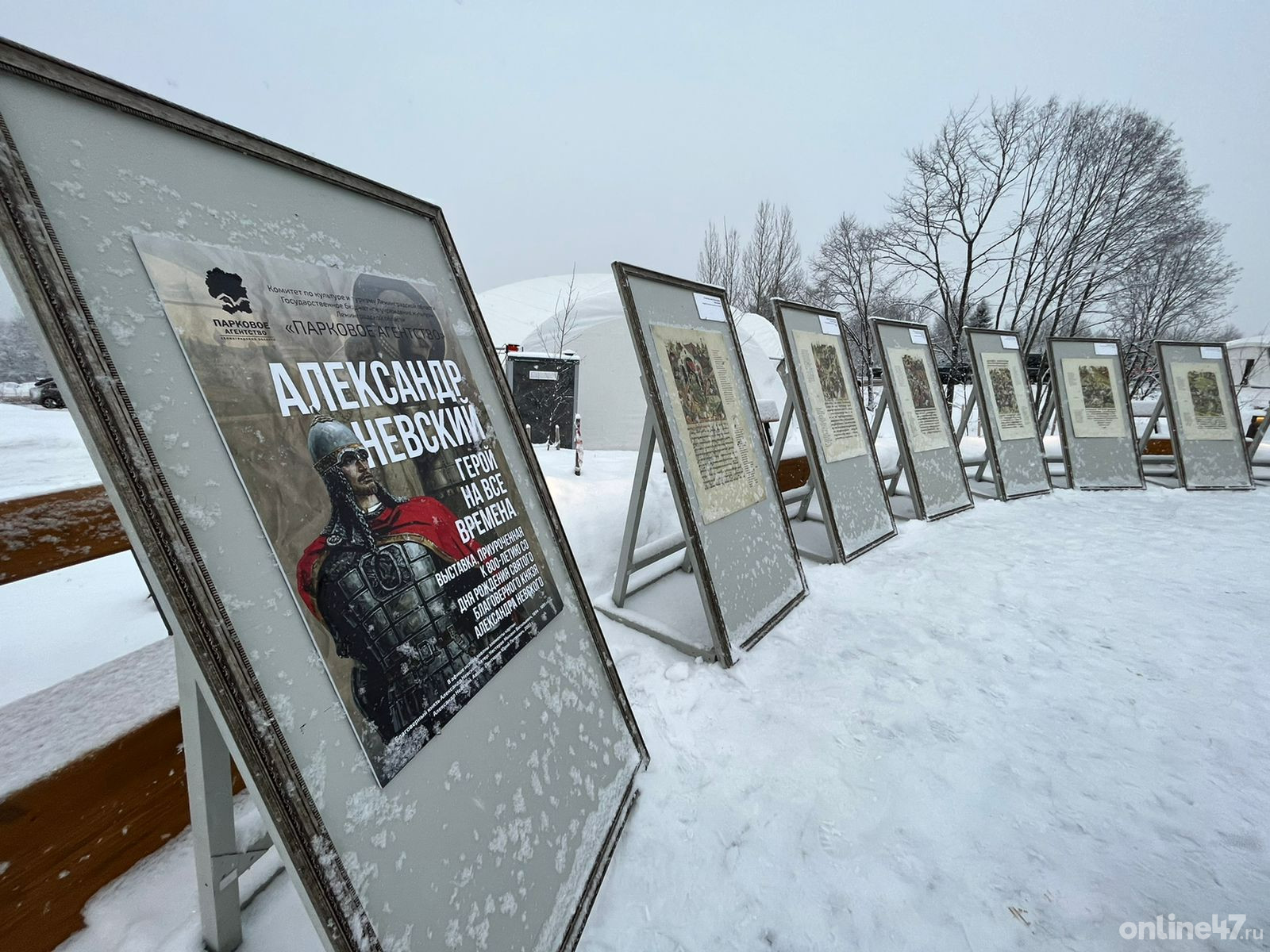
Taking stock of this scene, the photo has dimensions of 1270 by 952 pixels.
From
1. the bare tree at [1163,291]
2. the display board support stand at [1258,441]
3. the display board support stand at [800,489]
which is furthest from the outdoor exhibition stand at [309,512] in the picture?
the bare tree at [1163,291]

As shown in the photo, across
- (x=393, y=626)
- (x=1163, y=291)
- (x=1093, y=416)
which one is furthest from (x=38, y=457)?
(x=1163, y=291)

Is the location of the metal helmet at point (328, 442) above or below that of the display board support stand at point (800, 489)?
above

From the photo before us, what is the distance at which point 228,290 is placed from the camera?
0.85 metres

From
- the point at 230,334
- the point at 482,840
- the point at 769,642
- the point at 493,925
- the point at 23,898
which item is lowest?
the point at 769,642

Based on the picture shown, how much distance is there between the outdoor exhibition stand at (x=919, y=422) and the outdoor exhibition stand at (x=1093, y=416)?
75.5 inches

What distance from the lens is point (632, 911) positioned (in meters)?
1.25

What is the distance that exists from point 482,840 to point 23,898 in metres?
0.92

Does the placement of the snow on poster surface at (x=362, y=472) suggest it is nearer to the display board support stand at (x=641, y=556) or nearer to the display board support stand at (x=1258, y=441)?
the display board support stand at (x=641, y=556)

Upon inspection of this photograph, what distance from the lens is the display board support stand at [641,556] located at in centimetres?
239

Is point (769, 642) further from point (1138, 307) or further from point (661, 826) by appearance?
point (1138, 307)

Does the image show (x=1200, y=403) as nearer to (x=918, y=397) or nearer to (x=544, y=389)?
(x=918, y=397)

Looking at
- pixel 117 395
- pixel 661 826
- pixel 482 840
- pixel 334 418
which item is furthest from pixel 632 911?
pixel 117 395

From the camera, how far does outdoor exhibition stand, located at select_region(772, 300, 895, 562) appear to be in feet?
11.5

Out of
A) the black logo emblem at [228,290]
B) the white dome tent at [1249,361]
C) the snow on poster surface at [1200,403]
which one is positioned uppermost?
the black logo emblem at [228,290]
